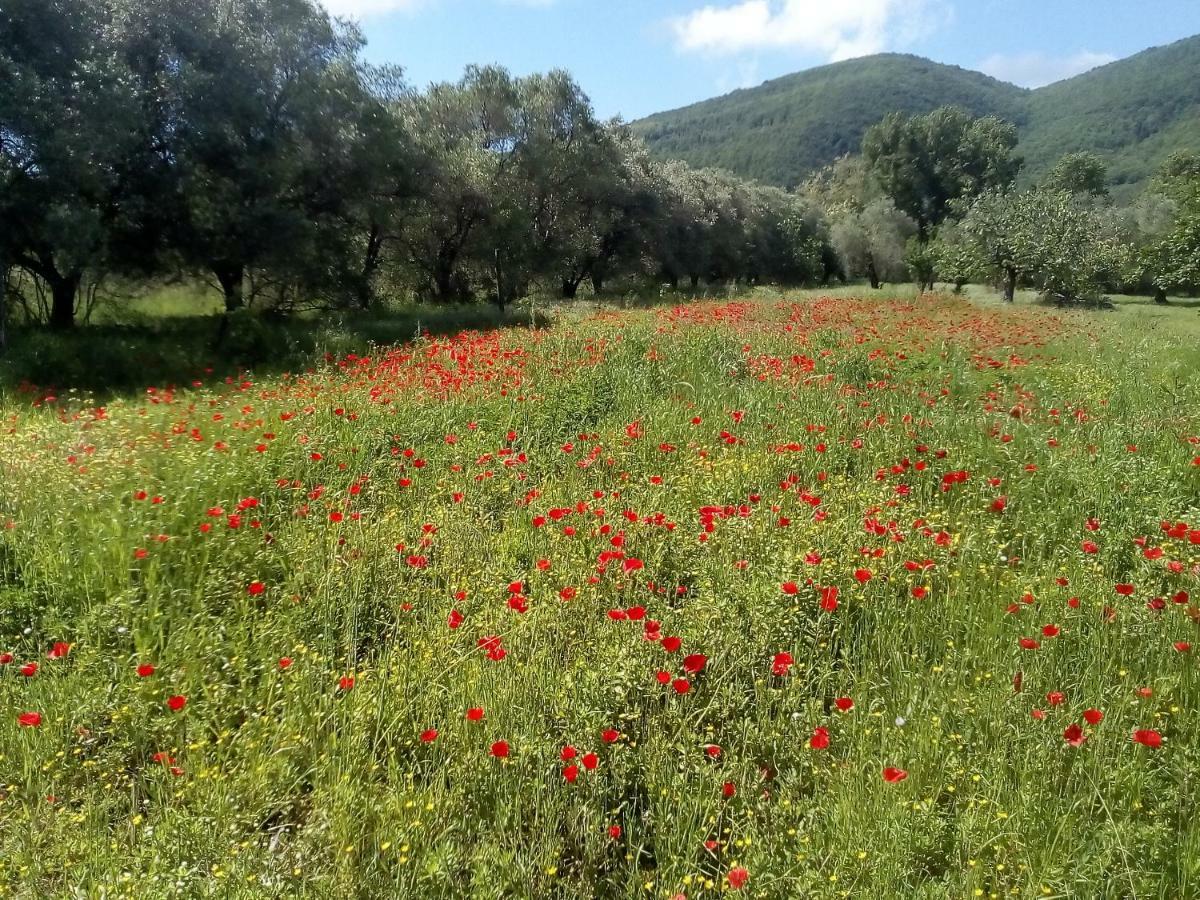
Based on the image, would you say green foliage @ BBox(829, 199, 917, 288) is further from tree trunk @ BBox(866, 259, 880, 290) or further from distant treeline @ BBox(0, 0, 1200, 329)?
distant treeline @ BBox(0, 0, 1200, 329)

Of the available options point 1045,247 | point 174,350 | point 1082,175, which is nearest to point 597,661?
point 174,350

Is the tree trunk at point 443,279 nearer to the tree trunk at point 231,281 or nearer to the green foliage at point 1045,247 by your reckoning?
the tree trunk at point 231,281

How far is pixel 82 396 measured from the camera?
10.3 metres

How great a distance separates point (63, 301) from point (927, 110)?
17289cm

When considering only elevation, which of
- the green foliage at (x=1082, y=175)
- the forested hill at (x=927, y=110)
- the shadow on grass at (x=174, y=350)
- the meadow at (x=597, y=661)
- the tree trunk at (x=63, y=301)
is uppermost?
the forested hill at (x=927, y=110)

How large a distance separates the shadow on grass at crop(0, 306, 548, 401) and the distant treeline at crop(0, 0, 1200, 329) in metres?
1.09

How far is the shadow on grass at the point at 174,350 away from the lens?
1109 cm

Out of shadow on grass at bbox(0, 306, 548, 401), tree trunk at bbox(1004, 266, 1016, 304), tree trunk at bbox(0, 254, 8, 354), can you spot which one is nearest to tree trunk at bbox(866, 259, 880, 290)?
tree trunk at bbox(1004, 266, 1016, 304)

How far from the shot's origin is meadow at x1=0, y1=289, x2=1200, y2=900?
2115 mm

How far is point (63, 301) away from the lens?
44.0ft

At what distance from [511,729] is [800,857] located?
111 centimetres

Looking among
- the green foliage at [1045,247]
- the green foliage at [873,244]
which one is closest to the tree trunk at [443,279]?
the green foliage at [1045,247]

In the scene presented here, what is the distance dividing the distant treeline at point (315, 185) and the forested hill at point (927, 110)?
78.0 metres

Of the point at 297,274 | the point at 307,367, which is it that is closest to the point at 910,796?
the point at 307,367
